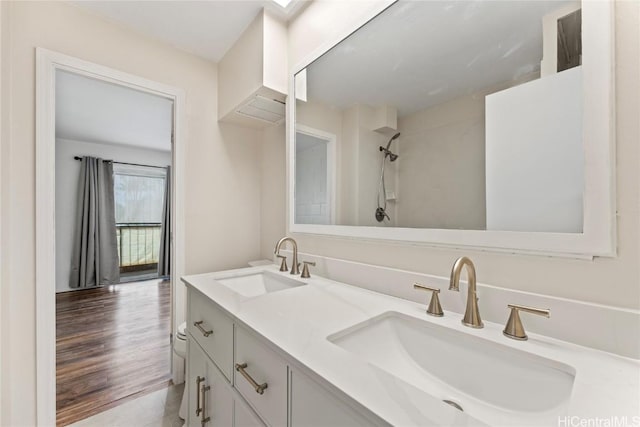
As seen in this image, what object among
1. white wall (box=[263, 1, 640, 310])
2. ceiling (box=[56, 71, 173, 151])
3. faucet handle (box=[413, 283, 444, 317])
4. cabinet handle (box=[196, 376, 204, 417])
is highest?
ceiling (box=[56, 71, 173, 151])

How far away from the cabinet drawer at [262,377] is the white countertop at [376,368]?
54mm

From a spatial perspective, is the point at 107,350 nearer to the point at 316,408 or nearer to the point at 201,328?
the point at 201,328

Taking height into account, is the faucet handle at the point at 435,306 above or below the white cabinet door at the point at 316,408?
above

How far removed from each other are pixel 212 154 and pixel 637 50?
2020mm

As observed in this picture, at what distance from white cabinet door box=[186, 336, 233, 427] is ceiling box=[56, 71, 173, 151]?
5.90ft

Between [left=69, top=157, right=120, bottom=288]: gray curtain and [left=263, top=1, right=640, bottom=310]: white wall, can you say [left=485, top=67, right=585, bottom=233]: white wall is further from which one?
[left=69, top=157, right=120, bottom=288]: gray curtain

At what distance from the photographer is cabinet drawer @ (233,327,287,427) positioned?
616mm

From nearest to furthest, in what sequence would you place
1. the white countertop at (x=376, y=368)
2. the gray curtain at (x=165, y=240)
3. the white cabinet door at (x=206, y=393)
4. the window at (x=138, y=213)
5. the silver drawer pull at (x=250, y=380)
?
the white countertop at (x=376, y=368) < the silver drawer pull at (x=250, y=380) < the white cabinet door at (x=206, y=393) < the window at (x=138, y=213) < the gray curtain at (x=165, y=240)

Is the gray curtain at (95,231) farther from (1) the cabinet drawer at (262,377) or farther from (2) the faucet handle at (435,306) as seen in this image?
(2) the faucet handle at (435,306)
